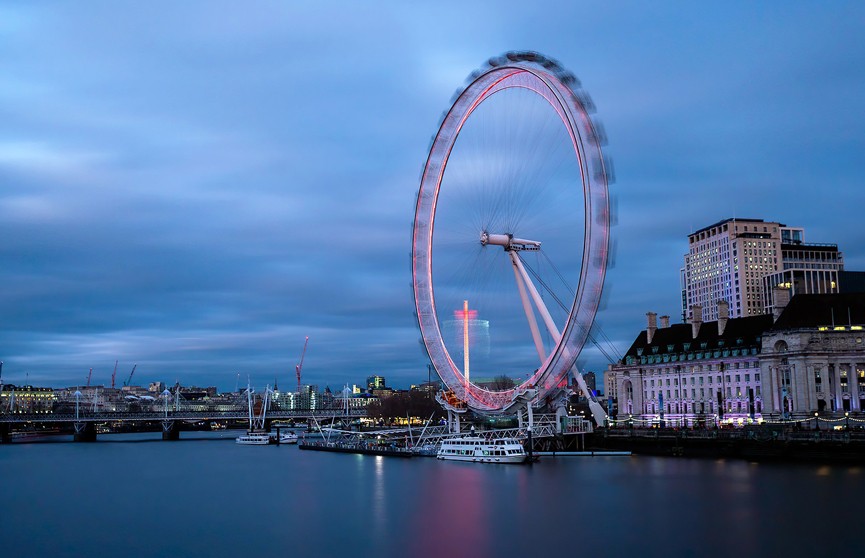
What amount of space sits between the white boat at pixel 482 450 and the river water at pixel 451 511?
6.40ft

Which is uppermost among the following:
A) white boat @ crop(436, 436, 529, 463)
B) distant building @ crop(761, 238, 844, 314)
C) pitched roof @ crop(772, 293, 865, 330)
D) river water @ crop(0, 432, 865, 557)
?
distant building @ crop(761, 238, 844, 314)

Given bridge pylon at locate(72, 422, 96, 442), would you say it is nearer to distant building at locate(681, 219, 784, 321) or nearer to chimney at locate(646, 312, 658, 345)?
chimney at locate(646, 312, 658, 345)

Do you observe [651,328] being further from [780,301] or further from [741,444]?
[741,444]

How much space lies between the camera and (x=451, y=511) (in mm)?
42812

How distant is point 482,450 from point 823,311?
33.1m

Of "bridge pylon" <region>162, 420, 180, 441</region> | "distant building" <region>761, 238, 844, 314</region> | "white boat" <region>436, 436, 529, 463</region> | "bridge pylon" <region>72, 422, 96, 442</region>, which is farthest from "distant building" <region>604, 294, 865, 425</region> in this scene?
"bridge pylon" <region>72, 422, 96, 442</region>

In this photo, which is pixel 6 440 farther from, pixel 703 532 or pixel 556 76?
pixel 703 532

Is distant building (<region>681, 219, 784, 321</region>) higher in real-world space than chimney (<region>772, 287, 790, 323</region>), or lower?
higher

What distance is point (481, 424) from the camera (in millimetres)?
87562

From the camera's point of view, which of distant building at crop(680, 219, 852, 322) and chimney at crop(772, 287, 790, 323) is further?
distant building at crop(680, 219, 852, 322)

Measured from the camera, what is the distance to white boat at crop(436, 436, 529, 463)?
226 ft

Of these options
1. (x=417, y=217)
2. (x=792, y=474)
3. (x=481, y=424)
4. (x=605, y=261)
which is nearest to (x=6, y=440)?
(x=481, y=424)

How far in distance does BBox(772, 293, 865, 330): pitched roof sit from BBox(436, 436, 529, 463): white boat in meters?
27.1

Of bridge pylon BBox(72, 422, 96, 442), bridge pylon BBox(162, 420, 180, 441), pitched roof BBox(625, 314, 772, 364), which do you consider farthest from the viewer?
bridge pylon BBox(162, 420, 180, 441)
